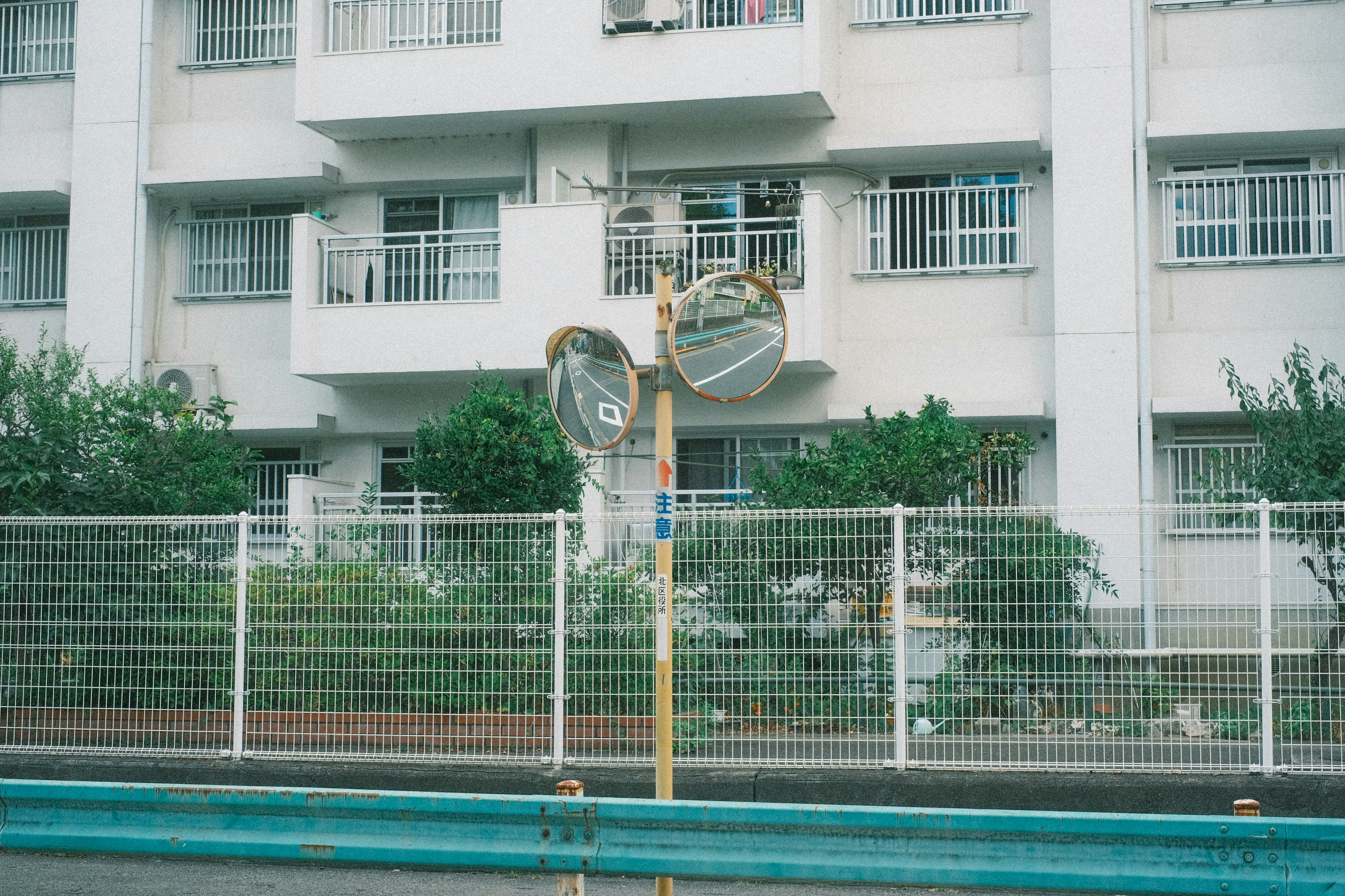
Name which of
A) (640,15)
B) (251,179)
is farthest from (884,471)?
(251,179)

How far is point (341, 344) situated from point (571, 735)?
7768 mm

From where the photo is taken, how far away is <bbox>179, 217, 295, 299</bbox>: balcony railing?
16.7 m

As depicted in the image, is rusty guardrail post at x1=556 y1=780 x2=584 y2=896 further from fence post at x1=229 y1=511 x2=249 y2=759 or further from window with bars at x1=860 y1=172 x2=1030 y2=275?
window with bars at x1=860 y1=172 x2=1030 y2=275

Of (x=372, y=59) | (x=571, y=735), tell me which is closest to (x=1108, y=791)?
(x=571, y=735)

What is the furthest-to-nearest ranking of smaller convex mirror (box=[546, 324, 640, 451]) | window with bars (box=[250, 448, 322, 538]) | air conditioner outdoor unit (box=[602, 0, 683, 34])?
1. window with bars (box=[250, 448, 322, 538])
2. air conditioner outdoor unit (box=[602, 0, 683, 34])
3. smaller convex mirror (box=[546, 324, 640, 451])

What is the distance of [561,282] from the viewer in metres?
14.7

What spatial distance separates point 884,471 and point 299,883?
5803mm

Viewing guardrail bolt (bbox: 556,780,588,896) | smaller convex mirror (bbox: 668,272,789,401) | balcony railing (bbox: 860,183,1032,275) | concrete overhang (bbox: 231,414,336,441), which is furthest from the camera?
concrete overhang (bbox: 231,414,336,441)

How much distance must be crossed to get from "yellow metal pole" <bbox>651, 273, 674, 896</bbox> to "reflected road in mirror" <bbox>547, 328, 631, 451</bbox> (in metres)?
0.20

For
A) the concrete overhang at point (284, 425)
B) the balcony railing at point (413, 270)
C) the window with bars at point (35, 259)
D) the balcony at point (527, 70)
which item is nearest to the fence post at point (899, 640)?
the balcony at point (527, 70)

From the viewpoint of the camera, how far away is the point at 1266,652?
321 inches

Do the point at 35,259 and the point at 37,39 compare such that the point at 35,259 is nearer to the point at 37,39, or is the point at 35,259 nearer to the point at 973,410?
the point at 37,39

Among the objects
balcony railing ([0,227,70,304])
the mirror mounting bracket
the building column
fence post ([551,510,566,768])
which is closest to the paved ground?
fence post ([551,510,566,768])

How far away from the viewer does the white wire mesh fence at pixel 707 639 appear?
818cm
